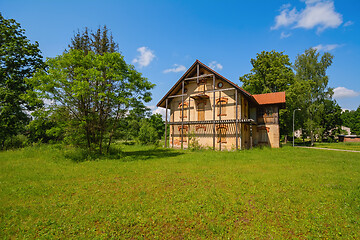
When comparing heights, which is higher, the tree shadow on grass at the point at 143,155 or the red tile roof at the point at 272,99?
the red tile roof at the point at 272,99

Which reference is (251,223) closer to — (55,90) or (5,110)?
(55,90)

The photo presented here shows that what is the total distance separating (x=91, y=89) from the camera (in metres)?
12.4

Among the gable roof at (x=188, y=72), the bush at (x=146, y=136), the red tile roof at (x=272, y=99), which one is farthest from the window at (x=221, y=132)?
the bush at (x=146, y=136)

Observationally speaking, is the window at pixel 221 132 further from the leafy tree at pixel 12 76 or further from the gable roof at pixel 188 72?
the leafy tree at pixel 12 76

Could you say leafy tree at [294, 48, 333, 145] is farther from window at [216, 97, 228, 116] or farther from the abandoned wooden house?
window at [216, 97, 228, 116]

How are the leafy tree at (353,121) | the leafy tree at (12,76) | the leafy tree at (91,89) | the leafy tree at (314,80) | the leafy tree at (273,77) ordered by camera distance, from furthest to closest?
the leafy tree at (353,121) → the leafy tree at (314,80) → the leafy tree at (273,77) → the leafy tree at (12,76) → the leafy tree at (91,89)

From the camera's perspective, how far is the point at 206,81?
22188 millimetres

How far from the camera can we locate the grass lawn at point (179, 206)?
423 centimetres

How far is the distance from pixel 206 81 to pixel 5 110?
72.2 feet

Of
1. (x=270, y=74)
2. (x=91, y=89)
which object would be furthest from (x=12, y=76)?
(x=270, y=74)

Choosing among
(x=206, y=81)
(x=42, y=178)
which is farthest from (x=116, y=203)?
(x=206, y=81)

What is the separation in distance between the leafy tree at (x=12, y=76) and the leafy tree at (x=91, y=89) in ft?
28.8

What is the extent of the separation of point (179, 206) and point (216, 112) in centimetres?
1694

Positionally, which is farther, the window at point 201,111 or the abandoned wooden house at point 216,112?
the window at point 201,111
